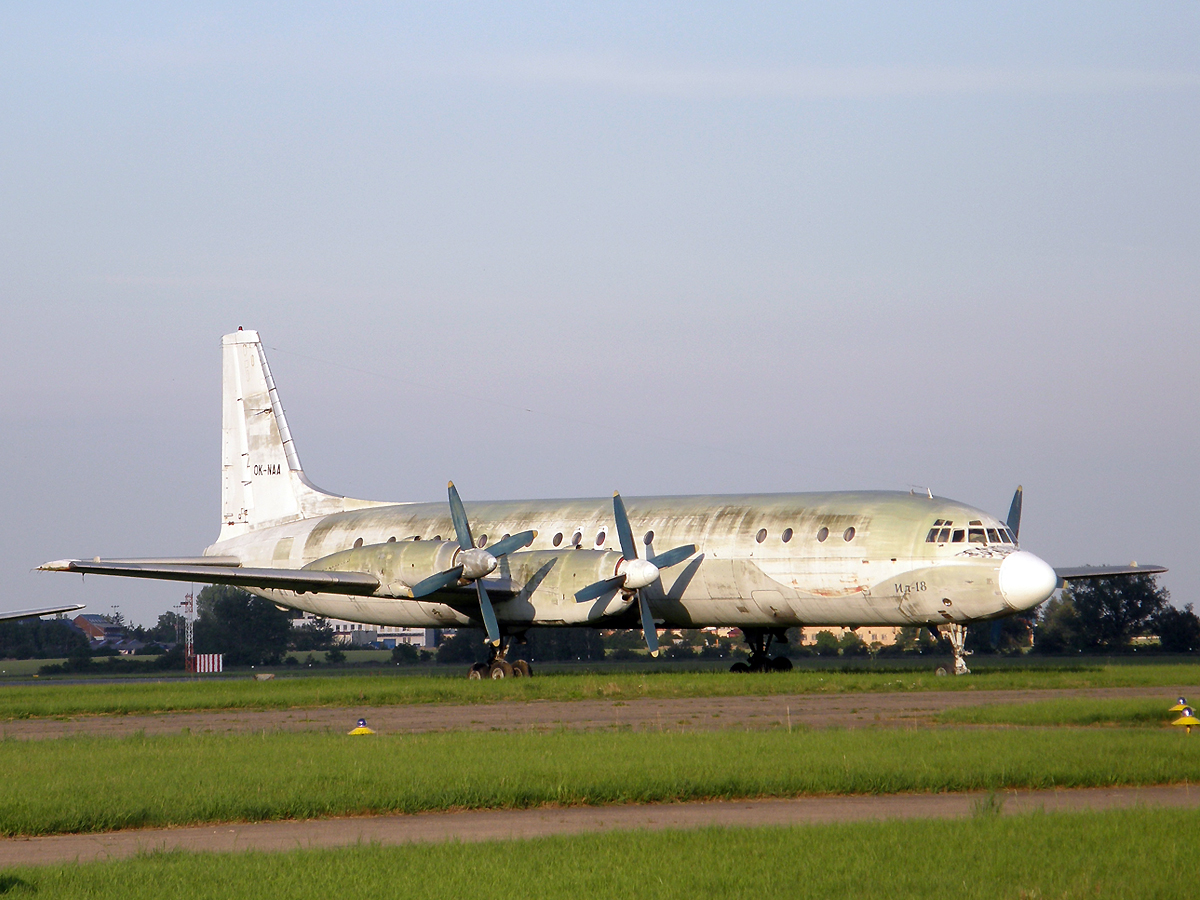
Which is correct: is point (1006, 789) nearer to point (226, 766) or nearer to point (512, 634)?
point (226, 766)

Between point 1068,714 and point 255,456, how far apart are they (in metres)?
29.5

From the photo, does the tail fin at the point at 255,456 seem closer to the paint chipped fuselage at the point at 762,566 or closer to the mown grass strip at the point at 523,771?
the paint chipped fuselage at the point at 762,566

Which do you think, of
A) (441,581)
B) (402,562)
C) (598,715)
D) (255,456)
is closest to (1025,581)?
(598,715)

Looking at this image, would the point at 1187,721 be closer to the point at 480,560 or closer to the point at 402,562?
the point at 480,560

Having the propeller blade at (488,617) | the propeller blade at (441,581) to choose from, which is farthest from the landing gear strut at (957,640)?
the propeller blade at (441,581)

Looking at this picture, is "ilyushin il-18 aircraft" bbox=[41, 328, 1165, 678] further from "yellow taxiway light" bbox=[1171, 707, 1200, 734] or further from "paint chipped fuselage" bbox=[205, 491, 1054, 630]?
"yellow taxiway light" bbox=[1171, 707, 1200, 734]

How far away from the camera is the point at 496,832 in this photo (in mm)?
11938

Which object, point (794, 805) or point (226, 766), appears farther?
point (226, 766)

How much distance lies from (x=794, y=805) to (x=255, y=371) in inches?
1312

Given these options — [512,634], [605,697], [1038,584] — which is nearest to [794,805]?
[605,697]

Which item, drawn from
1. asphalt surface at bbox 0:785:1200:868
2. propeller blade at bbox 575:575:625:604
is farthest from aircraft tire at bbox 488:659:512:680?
asphalt surface at bbox 0:785:1200:868

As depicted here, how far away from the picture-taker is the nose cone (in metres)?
28.3

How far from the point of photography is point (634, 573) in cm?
3086

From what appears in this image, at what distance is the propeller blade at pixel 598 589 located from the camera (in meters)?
31.2
